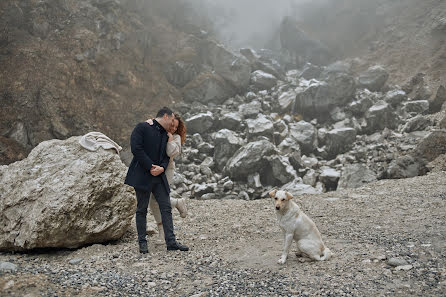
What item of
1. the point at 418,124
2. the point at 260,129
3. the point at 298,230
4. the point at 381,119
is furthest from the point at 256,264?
the point at 381,119

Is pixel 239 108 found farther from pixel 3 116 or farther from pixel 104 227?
pixel 104 227

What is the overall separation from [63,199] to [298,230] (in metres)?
3.86

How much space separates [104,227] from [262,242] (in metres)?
2.85

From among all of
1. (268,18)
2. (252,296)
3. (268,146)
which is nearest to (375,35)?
(268,18)

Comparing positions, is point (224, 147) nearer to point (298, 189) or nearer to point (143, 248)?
point (298, 189)

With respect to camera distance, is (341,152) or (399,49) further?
(399,49)

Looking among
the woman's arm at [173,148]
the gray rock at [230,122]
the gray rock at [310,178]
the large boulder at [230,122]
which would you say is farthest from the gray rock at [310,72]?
the woman's arm at [173,148]

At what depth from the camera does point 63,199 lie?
5.46 metres

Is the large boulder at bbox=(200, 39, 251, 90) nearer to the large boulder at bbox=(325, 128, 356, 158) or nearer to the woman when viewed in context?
the large boulder at bbox=(325, 128, 356, 158)

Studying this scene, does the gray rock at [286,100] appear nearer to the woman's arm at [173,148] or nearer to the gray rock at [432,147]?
the gray rock at [432,147]

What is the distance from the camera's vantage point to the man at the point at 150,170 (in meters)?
5.06

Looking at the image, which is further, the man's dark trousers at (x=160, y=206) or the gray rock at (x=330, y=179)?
the gray rock at (x=330, y=179)

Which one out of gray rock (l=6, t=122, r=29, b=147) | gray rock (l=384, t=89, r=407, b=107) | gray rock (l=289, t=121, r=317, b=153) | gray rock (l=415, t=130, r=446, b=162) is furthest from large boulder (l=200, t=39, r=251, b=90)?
gray rock (l=6, t=122, r=29, b=147)

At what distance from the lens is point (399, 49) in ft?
83.4
